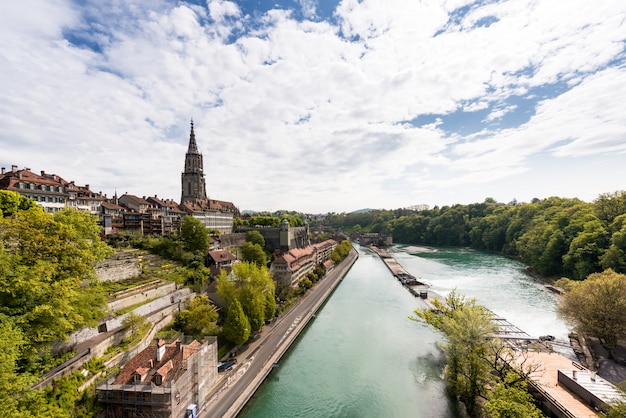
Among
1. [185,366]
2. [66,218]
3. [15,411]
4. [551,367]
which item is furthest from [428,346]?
[66,218]

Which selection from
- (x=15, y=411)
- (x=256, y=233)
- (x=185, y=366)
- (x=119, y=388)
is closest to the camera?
(x=15, y=411)

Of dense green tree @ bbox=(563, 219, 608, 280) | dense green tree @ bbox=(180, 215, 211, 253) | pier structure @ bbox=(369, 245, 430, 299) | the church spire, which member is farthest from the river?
the church spire

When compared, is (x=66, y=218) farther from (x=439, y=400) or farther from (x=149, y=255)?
(x=439, y=400)

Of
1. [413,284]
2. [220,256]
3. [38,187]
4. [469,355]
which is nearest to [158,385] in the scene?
[469,355]

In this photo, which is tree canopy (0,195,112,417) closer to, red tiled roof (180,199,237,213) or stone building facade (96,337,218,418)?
stone building facade (96,337,218,418)

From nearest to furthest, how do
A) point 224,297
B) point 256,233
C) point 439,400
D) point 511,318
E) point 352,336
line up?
point 439,400 → point 224,297 → point 352,336 → point 511,318 → point 256,233
